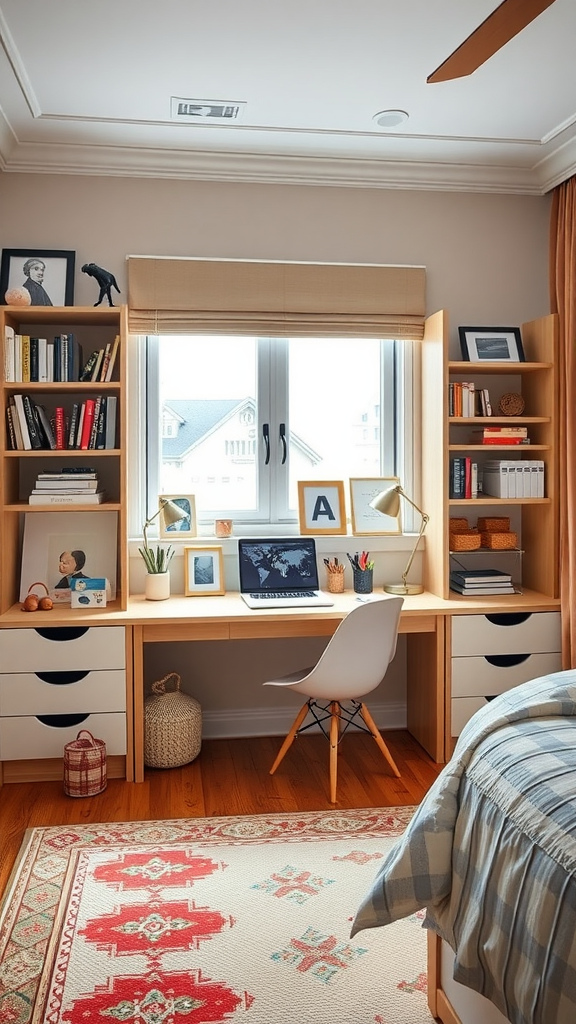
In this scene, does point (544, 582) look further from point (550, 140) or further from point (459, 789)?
point (459, 789)

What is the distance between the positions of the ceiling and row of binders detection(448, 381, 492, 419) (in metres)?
0.98

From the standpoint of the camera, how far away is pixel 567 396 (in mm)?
3738

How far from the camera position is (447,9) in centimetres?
255

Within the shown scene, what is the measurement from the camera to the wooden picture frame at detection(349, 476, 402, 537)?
404 cm

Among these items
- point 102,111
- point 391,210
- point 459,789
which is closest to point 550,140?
point 391,210

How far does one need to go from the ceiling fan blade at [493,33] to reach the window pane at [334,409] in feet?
6.59

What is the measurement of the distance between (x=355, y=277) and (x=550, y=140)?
988mm

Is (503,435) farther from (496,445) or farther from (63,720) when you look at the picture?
(63,720)

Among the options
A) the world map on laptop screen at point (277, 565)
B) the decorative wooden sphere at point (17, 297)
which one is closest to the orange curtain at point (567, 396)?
the world map on laptop screen at point (277, 565)

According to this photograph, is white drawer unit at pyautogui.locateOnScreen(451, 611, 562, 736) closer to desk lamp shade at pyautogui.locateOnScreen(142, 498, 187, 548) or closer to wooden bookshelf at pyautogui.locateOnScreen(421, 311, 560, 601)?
wooden bookshelf at pyautogui.locateOnScreen(421, 311, 560, 601)

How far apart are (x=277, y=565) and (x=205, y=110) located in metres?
1.89

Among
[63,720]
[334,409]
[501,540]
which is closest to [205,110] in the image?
[334,409]

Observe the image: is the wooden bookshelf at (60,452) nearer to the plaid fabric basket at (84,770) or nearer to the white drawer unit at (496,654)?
the plaid fabric basket at (84,770)

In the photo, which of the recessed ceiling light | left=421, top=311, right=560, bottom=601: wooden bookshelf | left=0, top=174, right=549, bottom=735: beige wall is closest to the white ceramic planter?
left=0, top=174, right=549, bottom=735: beige wall
